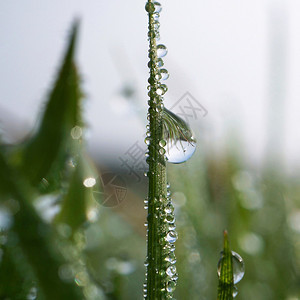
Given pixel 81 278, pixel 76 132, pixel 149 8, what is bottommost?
pixel 81 278

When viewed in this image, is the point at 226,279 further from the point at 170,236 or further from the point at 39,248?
the point at 39,248

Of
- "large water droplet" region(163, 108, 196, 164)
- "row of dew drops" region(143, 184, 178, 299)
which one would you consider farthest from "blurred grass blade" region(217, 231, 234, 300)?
"large water droplet" region(163, 108, 196, 164)

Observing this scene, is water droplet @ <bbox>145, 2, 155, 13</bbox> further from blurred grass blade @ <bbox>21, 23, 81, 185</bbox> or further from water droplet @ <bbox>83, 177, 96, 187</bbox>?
water droplet @ <bbox>83, 177, 96, 187</bbox>

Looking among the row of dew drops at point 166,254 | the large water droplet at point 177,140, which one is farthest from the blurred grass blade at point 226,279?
the large water droplet at point 177,140

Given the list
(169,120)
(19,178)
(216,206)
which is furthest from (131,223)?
(19,178)

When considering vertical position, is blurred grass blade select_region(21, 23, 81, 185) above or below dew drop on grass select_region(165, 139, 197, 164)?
above

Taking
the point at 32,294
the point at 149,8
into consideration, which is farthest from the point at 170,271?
the point at 149,8

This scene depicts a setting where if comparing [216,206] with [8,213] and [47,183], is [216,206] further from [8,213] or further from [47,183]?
[8,213]

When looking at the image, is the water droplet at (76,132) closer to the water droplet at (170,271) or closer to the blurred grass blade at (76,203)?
the blurred grass blade at (76,203)
